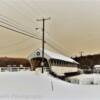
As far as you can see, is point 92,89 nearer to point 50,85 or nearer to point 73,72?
point 50,85

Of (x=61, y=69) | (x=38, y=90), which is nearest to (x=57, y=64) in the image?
(x=61, y=69)

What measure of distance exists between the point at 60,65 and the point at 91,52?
12.9 feet

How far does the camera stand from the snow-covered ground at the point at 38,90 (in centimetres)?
644

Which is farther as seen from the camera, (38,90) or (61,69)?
(61,69)

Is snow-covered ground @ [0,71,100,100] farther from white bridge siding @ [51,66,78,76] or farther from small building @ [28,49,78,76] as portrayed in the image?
white bridge siding @ [51,66,78,76]

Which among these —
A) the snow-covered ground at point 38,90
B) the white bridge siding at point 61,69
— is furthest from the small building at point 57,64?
the snow-covered ground at point 38,90

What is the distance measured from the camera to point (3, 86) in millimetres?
7473

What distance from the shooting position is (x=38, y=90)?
7.04 m

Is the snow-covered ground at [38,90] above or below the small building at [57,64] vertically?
below

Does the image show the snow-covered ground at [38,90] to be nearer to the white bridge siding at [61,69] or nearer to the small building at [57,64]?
the small building at [57,64]

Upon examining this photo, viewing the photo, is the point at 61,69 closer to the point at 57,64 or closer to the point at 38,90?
the point at 57,64

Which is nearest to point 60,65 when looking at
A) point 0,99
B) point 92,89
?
point 92,89

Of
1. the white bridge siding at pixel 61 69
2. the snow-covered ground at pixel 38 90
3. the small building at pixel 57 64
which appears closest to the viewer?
the snow-covered ground at pixel 38 90

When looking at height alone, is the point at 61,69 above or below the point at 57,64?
below
